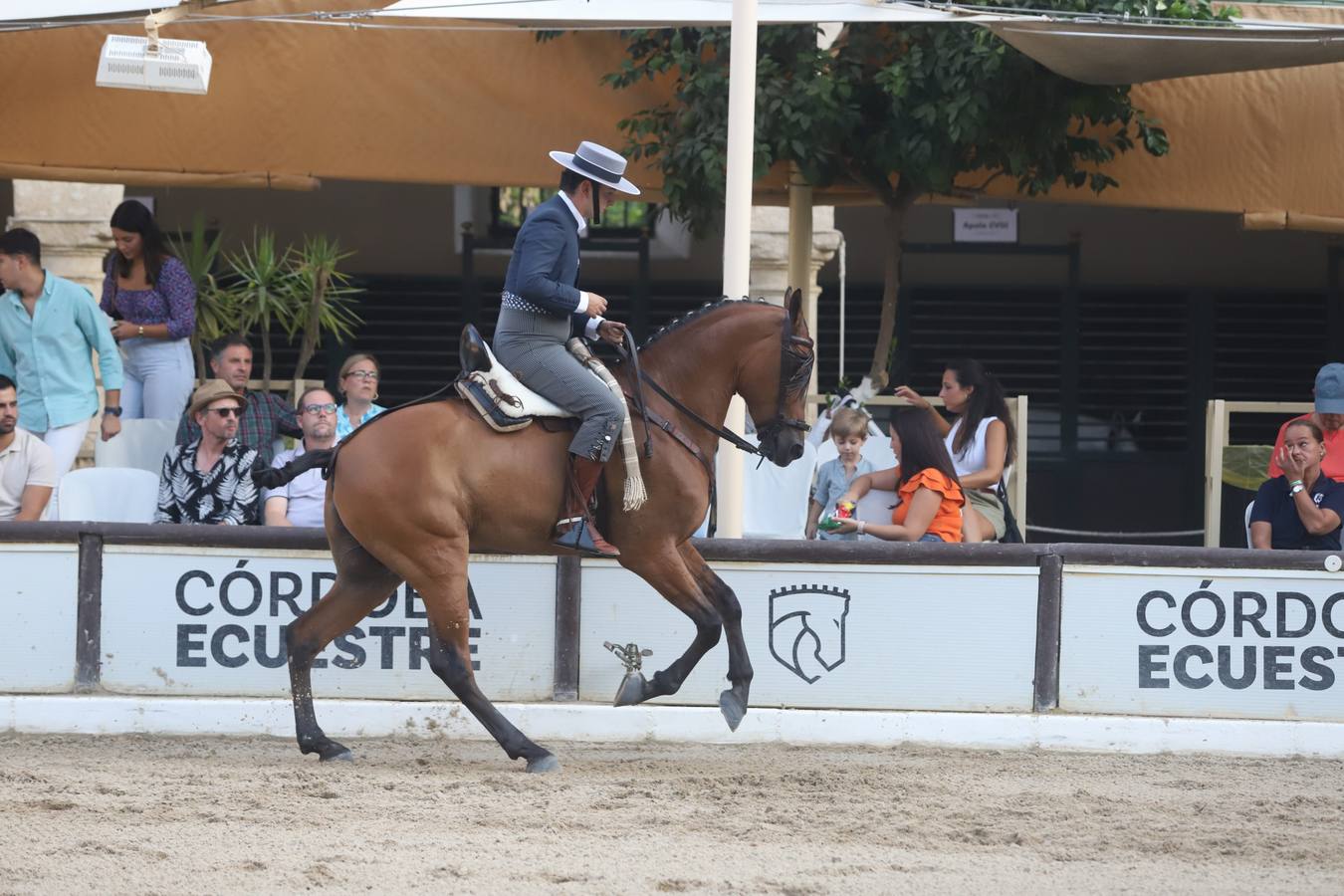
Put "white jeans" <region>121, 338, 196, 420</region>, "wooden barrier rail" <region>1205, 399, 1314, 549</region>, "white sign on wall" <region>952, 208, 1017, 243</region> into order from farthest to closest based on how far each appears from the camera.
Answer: "white sign on wall" <region>952, 208, 1017, 243</region> < "wooden barrier rail" <region>1205, 399, 1314, 549</region> < "white jeans" <region>121, 338, 196, 420</region>

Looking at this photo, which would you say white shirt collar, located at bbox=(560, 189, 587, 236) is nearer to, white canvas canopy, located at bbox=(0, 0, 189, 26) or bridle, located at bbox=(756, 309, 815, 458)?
bridle, located at bbox=(756, 309, 815, 458)

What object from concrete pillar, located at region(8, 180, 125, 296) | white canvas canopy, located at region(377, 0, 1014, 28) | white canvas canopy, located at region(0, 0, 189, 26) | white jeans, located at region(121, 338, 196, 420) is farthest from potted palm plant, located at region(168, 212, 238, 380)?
white canvas canopy, located at region(377, 0, 1014, 28)

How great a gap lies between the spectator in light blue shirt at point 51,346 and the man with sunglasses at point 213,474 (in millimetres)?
881

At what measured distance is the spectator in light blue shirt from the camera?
935cm

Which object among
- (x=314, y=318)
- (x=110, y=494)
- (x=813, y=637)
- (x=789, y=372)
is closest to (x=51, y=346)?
(x=110, y=494)

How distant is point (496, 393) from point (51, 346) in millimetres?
3562

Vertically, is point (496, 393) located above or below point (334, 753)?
above

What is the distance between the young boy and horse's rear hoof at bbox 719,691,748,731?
2.18 metres

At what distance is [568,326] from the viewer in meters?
7.21

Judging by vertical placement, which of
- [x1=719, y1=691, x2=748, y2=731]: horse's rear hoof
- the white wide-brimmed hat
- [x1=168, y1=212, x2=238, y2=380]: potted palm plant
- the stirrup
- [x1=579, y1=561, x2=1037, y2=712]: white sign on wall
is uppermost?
the white wide-brimmed hat

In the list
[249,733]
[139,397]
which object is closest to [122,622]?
[249,733]

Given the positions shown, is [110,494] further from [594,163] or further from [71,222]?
[71,222]

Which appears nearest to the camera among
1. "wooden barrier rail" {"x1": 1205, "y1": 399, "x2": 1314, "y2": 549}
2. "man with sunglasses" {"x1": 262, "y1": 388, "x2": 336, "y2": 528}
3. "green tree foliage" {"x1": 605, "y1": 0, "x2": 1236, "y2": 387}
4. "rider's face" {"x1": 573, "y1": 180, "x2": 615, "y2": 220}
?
"rider's face" {"x1": 573, "y1": 180, "x2": 615, "y2": 220}

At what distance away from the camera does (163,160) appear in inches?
391
